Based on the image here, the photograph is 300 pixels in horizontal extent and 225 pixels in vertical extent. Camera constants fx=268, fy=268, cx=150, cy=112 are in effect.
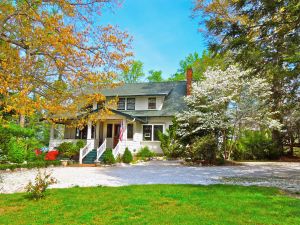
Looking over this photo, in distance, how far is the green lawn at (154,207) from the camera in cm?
495

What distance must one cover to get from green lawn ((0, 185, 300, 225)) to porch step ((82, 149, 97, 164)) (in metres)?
12.0

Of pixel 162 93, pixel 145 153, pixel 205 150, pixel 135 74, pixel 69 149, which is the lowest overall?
pixel 145 153

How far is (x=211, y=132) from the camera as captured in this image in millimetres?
19219

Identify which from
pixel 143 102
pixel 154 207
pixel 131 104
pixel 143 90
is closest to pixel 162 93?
pixel 143 102

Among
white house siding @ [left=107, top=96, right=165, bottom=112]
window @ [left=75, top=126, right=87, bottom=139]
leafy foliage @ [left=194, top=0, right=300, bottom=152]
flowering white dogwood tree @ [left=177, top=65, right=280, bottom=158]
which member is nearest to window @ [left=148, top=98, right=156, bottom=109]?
white house siding @ [left=107, top=96, right=165, bottom=112]

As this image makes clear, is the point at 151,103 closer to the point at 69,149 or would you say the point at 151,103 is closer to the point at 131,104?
the point at 131,104

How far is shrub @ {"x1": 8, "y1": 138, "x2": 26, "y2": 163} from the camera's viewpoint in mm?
14883

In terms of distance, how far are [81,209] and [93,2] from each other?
18.8 ft

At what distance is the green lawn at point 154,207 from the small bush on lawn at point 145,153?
14.6 m

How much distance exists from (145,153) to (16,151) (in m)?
10.3

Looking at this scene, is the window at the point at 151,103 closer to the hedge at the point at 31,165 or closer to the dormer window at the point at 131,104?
the dormer window at the point at 131,104

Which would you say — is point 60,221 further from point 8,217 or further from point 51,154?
point 51,154

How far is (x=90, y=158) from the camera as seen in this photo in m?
19.9

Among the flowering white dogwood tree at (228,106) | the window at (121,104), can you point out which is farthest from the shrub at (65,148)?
the flowering white dogwood tree at (228,106)
